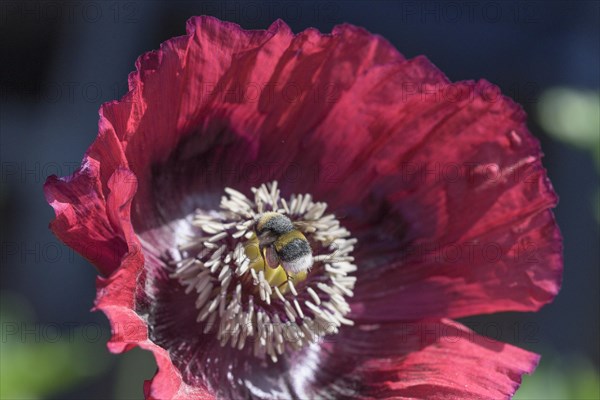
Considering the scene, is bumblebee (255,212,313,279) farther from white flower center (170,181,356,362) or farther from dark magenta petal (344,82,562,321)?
dark magenta petal (344,82,562,321)

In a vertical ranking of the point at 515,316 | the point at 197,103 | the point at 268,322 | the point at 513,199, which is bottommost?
the point at 515,316

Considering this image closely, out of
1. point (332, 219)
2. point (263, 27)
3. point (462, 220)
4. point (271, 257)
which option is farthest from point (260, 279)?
point (263, 27)

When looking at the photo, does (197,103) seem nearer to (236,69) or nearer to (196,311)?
(236,69)

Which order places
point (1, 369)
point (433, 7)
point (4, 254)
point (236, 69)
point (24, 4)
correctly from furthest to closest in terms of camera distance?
point (433, 7) < point (24, 4) < point (4, 254) < point (1, 369) < point (236, 69)

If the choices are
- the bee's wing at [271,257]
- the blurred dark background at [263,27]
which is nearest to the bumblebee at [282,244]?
the bee's wing at [271,257]

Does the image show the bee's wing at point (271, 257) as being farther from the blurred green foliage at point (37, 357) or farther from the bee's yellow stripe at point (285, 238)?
the blurred green foliage at point (37, 357)

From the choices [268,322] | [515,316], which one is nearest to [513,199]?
[268,322]
